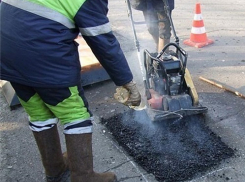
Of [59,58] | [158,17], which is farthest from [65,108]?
[158,17]

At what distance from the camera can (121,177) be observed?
2961 millimetres

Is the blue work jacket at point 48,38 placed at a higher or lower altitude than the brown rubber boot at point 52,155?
higher

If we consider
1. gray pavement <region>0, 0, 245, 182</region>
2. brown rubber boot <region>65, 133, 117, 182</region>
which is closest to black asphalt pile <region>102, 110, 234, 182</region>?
gray pavement <region>0, 0, 245, 182</region>

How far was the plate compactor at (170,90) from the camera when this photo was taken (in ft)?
11.3

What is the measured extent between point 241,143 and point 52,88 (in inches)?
79.1

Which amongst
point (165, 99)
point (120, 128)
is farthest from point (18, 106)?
point (165, 99)

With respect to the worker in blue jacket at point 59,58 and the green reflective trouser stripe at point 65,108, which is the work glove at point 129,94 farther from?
the green reflective trouser stripe at point 65,108

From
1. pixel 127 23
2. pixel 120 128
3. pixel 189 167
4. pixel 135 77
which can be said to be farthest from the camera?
pixel 127 23

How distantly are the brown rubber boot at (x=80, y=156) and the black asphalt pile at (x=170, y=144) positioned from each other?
0.67m

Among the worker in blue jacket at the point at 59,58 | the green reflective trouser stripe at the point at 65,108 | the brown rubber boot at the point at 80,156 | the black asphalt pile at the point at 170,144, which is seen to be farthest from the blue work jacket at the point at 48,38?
the black asphalt pile at the point at 170,144

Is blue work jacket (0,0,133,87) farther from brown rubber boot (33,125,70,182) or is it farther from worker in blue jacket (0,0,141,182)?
brown rubber boot (33,125,70,182)

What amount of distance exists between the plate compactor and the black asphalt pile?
0.52 feet

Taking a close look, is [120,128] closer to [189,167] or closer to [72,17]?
[189,167]

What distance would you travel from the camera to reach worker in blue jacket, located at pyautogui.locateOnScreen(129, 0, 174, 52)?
14.8 ft
